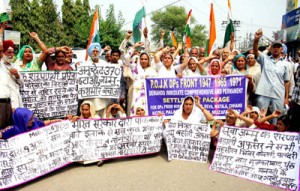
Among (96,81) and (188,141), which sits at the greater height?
(96,81)

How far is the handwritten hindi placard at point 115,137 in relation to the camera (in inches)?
175

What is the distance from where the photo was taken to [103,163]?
183 inches

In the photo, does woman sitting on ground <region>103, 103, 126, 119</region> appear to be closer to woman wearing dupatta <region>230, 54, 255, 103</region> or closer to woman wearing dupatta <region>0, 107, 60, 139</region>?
woman wearing dupatta <region>0, 107, 60, 139</region>

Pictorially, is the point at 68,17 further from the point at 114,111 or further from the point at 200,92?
the point at 200,92

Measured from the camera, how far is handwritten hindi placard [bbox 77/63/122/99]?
16.4 ft

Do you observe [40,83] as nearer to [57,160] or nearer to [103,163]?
[57,160]

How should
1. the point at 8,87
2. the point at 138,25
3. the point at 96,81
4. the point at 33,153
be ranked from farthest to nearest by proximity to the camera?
the point at 138,25 → the point at 96,81 → the point at 8,87 → the point at 33,153

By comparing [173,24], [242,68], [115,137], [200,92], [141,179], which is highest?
[173,24]

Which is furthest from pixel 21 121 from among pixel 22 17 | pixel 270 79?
pixel 22 17

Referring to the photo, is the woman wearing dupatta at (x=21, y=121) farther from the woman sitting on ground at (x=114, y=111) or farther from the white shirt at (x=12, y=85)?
the woman sitting on ground at (x=114, y=111)

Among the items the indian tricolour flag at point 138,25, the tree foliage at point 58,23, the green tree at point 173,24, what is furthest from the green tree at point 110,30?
the green tree at point 173,24

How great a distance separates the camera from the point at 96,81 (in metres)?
5.05

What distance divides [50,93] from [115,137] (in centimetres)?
146

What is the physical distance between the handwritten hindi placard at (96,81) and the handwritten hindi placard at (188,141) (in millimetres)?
1312
